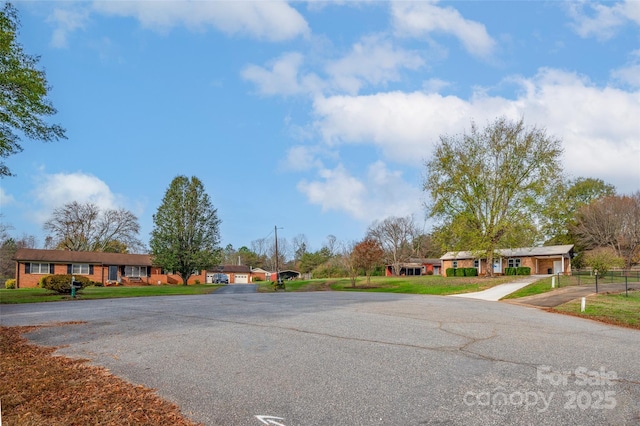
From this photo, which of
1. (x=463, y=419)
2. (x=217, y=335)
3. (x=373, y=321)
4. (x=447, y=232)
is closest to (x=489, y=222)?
(x=447, y=232)

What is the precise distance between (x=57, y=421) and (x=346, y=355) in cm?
461

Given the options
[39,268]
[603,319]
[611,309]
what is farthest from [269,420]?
[39,268]

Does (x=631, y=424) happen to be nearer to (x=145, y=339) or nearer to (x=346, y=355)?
(x=346, y=355)

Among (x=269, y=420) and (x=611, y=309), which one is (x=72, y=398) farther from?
(x=611, y=309)

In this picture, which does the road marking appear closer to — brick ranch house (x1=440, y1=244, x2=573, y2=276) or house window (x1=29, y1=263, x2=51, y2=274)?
brick ranch house (x1=440, y1=244, x2=573, y2=276)

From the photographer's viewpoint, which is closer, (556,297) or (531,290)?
(556,297)

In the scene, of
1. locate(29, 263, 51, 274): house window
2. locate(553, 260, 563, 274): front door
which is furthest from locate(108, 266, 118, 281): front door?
locate(553, 260, 563, 274): front door

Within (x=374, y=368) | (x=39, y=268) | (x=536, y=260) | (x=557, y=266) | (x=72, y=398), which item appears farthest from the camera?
(x=536, y=260)

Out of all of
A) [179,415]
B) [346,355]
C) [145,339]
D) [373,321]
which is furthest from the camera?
[373,321]

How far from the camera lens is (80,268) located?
1934 inches

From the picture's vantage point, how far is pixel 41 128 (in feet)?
55.2

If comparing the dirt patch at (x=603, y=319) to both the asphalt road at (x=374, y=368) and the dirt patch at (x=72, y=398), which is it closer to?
the asphalt road at (x=374, y=368)

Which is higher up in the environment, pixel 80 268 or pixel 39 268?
pixel 39 268

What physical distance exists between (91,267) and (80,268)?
48.1 inches
